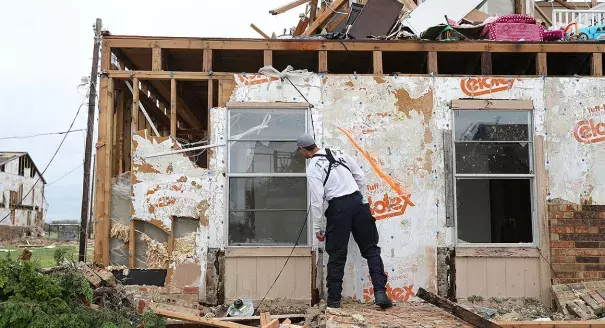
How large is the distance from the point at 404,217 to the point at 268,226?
5.37 feet

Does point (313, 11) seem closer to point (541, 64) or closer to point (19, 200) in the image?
point (541, 64)

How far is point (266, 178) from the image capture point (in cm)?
658

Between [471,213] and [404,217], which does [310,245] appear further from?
[471,213]

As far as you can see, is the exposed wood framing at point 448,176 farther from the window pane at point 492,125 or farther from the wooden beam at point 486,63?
the wooden beam at point 486,63

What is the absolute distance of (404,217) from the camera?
21.5 ft

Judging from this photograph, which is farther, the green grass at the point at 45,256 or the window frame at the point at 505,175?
the window frame at the point at 505,175

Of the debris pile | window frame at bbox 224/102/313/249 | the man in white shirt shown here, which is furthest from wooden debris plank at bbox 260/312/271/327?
the debris pile

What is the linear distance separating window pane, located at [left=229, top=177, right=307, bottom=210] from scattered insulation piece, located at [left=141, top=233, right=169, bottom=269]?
926 mm

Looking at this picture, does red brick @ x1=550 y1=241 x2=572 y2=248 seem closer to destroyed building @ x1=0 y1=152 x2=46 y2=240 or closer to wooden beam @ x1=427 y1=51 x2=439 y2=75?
wooden beam @ x1=427 y1=51 x2=439 y2=75

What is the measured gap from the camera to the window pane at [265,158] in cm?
659

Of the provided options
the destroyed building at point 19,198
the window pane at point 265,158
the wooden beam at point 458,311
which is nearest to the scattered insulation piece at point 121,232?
the window pane at point 265,158

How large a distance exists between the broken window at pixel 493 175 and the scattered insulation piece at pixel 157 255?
3.52 metres

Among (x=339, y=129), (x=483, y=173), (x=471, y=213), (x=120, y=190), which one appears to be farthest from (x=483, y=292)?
(x=120, y=190)

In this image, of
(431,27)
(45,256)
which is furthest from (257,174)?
(45,256)
